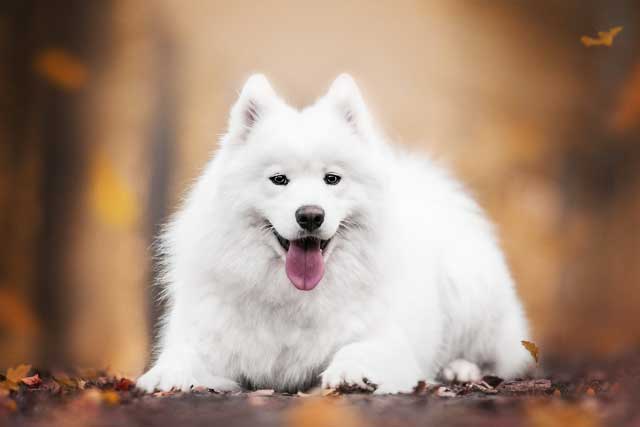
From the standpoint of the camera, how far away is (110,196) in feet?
25.4

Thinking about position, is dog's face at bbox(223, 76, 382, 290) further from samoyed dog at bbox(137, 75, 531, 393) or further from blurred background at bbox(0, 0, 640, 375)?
blurred background at bbox(0, 0, 640, 375)

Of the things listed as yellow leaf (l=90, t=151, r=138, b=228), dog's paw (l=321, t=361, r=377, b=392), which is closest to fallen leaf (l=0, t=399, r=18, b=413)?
dog's paw (l=321, t=361, r=377, b=392)

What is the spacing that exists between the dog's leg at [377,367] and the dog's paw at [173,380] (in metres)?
0.64

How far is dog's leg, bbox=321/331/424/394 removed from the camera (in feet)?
12.0

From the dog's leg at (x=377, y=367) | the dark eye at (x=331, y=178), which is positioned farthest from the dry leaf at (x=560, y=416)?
the dark eye at (x=331, y=178)

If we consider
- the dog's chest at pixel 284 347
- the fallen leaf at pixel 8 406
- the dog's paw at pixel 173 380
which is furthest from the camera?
the dog's chest at pixel 284 347

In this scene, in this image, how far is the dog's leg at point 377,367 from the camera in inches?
144

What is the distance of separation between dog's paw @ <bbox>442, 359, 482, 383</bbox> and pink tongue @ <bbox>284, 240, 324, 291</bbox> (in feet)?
4.37

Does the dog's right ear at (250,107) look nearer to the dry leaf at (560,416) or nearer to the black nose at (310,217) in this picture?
the black nose at (310,217)

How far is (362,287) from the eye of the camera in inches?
162

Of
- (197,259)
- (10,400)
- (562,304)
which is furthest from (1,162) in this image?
(562,304)

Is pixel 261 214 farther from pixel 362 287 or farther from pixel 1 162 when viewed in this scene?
pixel 1 162

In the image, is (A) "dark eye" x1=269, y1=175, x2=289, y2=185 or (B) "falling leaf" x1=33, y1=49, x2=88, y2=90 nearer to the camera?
(A) "dark eye" x1=269, y1=175, x2=289, y2=185

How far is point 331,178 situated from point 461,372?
1624 mm
